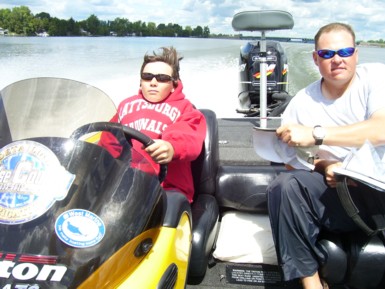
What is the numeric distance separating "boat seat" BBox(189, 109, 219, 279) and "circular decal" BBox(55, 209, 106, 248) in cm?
73

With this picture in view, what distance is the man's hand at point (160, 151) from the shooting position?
160cm

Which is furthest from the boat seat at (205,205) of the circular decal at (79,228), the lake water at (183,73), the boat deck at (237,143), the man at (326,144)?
the lake water at (183,73)

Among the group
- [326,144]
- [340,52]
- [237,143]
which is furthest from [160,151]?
[237,143]

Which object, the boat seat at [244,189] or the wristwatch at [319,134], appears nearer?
the wristwatch at [319,134]

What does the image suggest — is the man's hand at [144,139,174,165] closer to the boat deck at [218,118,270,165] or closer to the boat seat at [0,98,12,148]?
the boat seat at [0,98,12,148]

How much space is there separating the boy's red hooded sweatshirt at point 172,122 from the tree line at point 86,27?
23292mm

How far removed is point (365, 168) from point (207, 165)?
0.97 metres

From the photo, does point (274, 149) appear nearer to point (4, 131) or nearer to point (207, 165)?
point (207, 165)

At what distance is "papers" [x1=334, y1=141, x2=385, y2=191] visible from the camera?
157 centimetres

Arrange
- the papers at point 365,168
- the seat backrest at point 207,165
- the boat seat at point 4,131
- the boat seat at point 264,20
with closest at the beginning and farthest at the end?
1. the boat seat at point 4,131
2. the papers at point 365,168
3. the seat backrest at point 207,165
4. the boat seat at point 264,20

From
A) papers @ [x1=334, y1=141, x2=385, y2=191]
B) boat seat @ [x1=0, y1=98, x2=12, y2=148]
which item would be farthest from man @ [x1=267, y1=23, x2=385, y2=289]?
boat seat @ [x1=0, y1=98, x2=12, y2=148]

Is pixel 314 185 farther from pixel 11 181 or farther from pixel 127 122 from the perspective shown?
pixel 11 181

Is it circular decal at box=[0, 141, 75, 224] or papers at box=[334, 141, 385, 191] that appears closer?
circular decal at box=[0, 141, 75, 224]

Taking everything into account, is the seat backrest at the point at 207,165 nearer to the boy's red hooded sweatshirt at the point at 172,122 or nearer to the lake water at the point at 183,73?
the boy's red hooded sweatshirt at the point at 172,122
